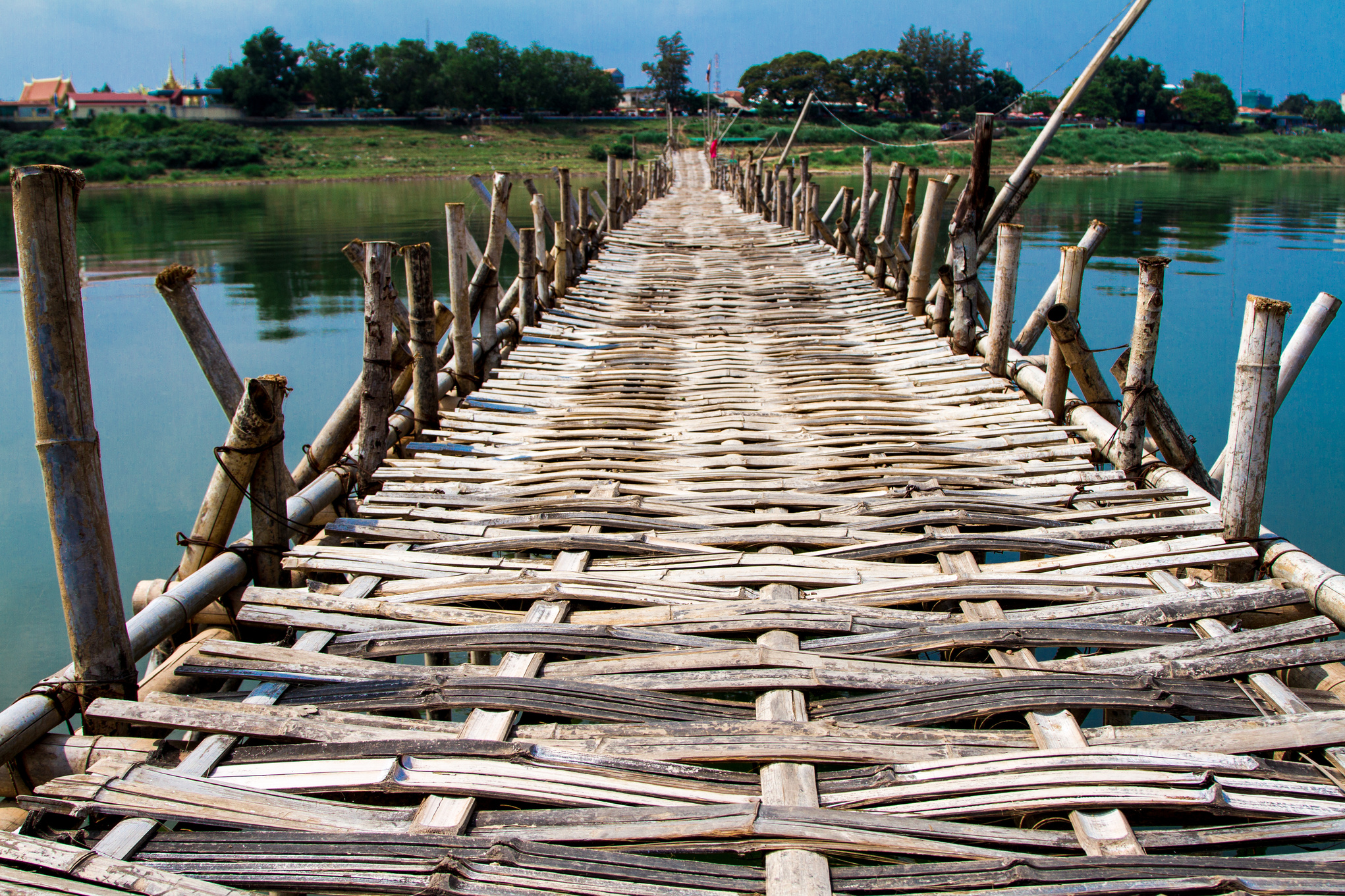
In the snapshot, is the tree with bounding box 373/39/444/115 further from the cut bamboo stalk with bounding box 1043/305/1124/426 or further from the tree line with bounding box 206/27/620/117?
the cut bamboo stalk with bounding box 1043/305/1124/426

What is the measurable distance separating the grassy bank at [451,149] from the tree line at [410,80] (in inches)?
296

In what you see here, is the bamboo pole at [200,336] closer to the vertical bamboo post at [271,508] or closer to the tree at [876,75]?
the vertical bamboo post at [271,508]

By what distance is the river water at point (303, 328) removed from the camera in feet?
22.0

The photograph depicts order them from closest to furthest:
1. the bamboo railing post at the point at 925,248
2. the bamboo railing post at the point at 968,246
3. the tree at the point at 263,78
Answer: the bamboo railing post at the point at 968,246 < the bamboo railing post at the point at 925,248 < the tree at the point at 263,78

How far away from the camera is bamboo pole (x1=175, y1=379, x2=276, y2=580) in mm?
2557

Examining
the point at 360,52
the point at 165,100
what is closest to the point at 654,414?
the point at 360,52

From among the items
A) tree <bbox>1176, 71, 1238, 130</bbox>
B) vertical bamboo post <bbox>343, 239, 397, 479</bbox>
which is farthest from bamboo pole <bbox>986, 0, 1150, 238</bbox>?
tree <bbox>1176, 71, 1238, 130</bbox>

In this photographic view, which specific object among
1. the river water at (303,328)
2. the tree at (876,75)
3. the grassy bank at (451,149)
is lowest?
the river water at (303,328)

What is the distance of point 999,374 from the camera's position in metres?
4.66

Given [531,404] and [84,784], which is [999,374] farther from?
[84,784]

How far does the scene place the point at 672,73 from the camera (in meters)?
74.1

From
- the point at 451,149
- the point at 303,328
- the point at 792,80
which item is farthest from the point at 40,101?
the point at 303,328

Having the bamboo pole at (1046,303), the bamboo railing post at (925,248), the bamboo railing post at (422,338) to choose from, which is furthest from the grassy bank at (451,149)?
the bamboo railing post at (422,338)

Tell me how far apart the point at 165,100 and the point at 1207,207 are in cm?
6270
